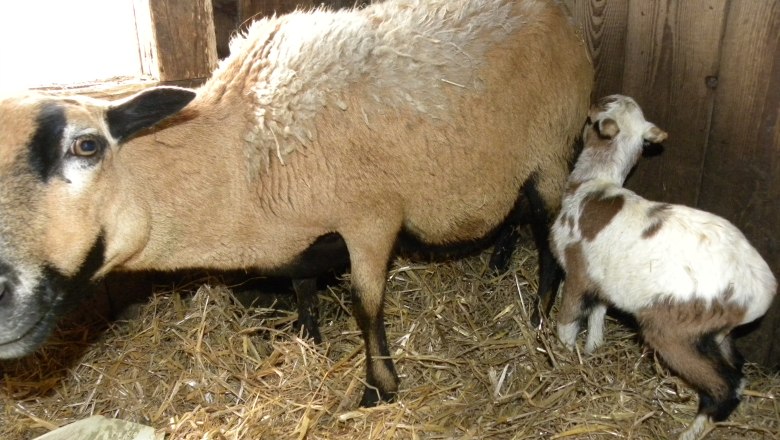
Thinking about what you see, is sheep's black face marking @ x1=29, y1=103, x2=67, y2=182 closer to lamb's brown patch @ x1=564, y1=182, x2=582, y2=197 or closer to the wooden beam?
the wooden beam

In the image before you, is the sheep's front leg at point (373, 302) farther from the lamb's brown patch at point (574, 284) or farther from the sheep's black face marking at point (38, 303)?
the sheep's black face marking at point (38, 303)

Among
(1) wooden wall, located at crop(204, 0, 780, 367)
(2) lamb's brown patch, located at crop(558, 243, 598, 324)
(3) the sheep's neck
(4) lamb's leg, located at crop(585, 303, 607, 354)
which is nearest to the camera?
(3) the sheep's neck

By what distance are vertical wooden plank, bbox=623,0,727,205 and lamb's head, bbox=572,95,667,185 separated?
195mm

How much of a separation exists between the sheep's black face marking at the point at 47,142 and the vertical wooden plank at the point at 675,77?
9.63ft

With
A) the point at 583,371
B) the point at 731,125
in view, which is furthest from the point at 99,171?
the point at 731,125

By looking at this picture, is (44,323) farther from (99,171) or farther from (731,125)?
(731,125)

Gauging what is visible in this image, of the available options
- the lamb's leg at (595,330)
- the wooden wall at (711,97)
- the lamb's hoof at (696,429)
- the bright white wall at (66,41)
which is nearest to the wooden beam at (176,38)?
the bright white wall at (66,41)

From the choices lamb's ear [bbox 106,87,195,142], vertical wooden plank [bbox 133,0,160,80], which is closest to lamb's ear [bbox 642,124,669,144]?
lamb's ear [bbox 106,87,195,142]

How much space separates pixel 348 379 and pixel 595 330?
1388 mm

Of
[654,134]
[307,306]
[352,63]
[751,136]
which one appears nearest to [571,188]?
[654,134]

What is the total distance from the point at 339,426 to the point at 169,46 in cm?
216

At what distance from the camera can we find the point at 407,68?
304cm

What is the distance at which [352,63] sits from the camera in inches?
116

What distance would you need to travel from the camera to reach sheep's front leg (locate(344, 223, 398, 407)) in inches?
118
